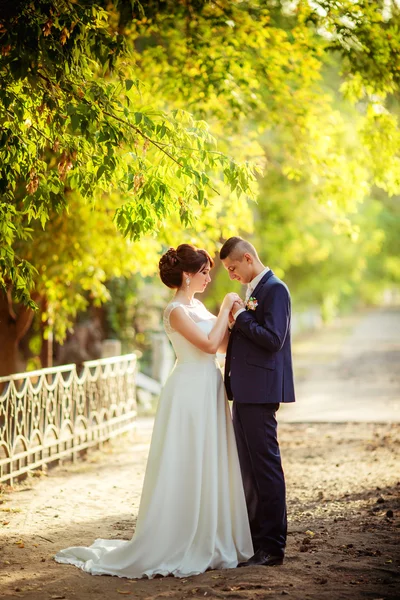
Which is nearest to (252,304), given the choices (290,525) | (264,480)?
(264,480)

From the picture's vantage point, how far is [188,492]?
612 cm

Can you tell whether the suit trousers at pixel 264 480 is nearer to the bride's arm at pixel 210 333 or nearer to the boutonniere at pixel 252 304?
the bride's arm at pixel 210 333

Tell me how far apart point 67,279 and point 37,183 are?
4.80m

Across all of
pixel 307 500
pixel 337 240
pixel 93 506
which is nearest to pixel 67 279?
pixel 93 506

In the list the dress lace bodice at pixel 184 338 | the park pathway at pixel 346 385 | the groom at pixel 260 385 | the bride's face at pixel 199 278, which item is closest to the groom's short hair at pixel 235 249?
the groom at pixel 260 385

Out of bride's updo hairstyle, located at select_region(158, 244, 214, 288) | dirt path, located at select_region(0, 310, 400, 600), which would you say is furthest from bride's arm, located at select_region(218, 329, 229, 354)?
dirt path, located at select_region(0, 310, 400, 600)

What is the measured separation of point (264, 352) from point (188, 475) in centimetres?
104

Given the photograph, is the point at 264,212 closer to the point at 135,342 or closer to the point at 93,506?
the point at 135,342

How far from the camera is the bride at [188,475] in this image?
6.05 m

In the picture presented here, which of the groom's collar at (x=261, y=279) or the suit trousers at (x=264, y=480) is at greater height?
the groom's collar at (x=261, y=279)

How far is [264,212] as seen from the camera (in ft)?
83.0

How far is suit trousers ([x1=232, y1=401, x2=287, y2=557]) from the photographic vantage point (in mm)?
6125

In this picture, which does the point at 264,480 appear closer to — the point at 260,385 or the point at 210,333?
the point at 260,385

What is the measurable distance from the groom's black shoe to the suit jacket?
1.08 metres
